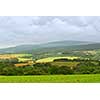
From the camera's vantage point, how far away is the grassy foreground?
238 inches

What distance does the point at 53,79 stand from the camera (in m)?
6.04

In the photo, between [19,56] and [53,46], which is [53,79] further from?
[19,56]

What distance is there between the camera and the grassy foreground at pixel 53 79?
6051mm

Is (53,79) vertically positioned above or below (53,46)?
below

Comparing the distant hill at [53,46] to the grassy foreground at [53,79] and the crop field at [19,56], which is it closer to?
the crop field at [19,56]

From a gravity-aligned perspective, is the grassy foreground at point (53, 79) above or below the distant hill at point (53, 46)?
below

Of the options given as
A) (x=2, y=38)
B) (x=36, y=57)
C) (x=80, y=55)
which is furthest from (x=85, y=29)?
(x=2, y=38)

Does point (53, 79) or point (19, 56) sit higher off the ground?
point (19, 56)

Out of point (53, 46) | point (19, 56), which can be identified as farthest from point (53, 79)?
point (19, 56)

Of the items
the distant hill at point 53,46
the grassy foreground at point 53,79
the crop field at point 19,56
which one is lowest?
the grassy foreground at point 53,79

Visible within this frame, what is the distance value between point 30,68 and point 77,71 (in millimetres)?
808

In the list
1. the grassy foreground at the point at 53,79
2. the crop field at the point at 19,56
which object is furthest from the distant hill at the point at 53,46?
the grassy foreground at the point at 53,79
